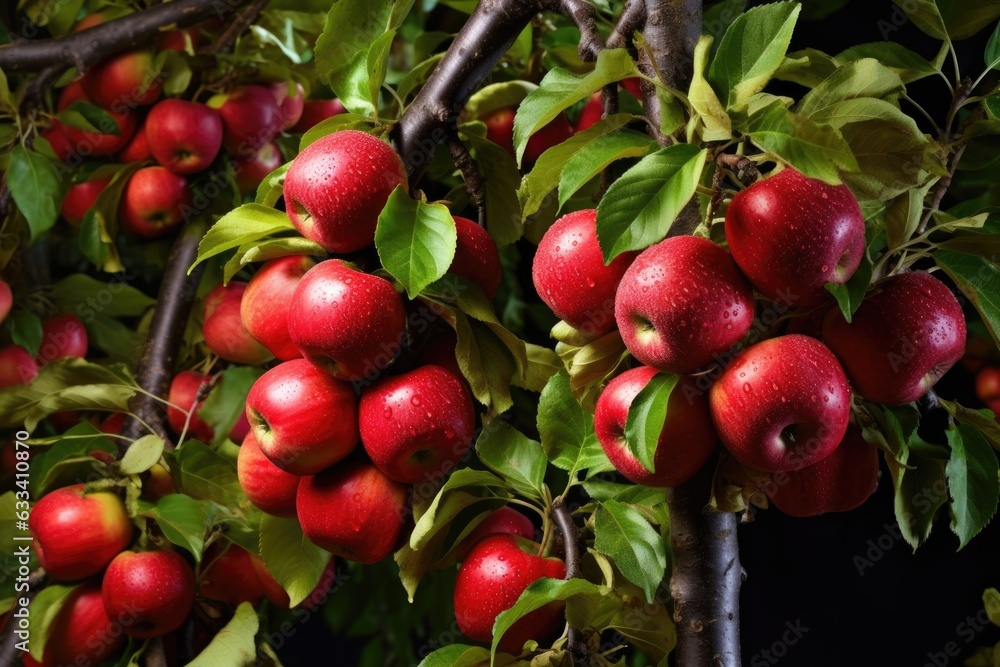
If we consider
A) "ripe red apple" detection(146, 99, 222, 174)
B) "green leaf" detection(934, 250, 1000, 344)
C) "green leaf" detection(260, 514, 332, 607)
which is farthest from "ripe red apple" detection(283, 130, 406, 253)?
"ripe red apple" detection(146, 99, 222, 174)

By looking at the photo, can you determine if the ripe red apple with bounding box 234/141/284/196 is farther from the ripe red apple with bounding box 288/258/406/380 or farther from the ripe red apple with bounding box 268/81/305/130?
the ripe red apple with bounding box 288/258/406/380

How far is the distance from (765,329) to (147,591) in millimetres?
607

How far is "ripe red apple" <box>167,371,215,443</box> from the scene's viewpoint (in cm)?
99

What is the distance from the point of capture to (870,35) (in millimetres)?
1121

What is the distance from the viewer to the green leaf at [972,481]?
0.54 meters

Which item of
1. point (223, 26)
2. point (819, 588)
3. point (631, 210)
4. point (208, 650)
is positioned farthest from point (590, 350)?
point (223, 26)

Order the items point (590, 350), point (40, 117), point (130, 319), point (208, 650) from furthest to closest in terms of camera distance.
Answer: point (130, 319)
point (40, 117)
point (208, 650)
point (590, 350)

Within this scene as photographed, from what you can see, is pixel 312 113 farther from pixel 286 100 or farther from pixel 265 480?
pixel 265 480

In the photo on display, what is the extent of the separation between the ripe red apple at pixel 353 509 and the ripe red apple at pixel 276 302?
0.10 meters

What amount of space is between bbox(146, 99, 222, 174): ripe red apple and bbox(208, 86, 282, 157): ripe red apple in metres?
0.02

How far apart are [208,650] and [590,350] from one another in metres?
0.51

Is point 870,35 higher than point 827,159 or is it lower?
lower

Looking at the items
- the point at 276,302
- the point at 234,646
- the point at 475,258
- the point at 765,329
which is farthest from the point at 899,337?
the point at 234,646

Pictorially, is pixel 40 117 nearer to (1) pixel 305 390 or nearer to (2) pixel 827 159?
(1) pixel 305 390
